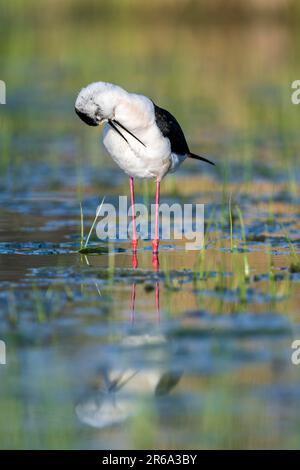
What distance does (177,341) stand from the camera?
602 cm

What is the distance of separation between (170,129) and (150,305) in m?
1.98

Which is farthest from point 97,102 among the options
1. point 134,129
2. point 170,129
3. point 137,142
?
point 170,129

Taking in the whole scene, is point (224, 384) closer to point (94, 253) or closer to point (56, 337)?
point (56, 337)

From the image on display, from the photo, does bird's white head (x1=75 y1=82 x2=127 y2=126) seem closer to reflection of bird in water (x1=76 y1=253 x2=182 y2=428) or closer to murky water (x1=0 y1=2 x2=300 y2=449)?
murky water (x1=0 y1=2 x2=300 y2=449)

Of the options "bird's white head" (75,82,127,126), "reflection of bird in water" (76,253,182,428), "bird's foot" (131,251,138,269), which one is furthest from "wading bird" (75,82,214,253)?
"reflection of bird in water" (76,253,182,428)

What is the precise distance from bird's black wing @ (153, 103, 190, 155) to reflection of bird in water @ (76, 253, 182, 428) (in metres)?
2.75

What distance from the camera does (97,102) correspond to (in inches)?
297

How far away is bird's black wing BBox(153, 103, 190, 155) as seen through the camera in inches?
326

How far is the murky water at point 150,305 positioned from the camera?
4844 mm

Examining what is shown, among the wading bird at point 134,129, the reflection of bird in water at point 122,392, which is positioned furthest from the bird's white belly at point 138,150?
the reflection of bird in water at point 122,392

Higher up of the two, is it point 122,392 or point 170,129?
point 170,129

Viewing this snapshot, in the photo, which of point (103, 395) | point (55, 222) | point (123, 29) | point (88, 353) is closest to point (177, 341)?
point (88, 353)

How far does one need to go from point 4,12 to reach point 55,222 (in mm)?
21928

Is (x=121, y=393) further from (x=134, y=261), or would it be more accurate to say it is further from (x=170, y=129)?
(x=170, y=129)
